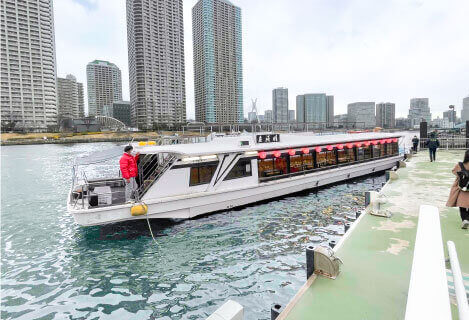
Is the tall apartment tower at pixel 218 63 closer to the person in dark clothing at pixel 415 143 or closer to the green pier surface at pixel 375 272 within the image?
the person in dark clothing at pixel 415 143

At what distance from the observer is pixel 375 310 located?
4.29 meters

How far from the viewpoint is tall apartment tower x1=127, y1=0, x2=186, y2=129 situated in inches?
5984

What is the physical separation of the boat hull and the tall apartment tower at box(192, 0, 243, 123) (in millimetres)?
150437

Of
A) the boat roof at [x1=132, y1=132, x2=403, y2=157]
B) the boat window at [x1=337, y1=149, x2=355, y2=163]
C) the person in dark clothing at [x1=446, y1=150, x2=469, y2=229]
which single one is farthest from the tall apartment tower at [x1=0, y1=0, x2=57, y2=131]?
the person in dark clothing at [x1=446, y1=150, x2=469, y2=229]

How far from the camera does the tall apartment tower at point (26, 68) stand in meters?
126

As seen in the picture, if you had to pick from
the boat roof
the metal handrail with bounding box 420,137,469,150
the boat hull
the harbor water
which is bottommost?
the harbor water

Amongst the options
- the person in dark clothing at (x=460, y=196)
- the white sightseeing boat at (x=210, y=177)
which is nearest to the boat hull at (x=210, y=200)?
the white sightseeing boat at (x=210, y=177)

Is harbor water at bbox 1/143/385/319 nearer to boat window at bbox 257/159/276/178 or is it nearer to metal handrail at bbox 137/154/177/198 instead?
metal handrail at bbox 137/154/177/198

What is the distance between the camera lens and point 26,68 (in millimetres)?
129500

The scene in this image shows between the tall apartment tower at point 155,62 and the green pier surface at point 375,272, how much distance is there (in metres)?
149

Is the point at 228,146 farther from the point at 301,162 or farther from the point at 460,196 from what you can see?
the point at 460,196

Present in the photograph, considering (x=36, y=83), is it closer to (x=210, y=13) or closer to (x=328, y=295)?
(x=210, y=13)

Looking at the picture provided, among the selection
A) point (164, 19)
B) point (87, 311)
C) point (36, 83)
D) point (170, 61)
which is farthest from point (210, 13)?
point (87, 311)

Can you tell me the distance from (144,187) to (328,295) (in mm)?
9230
